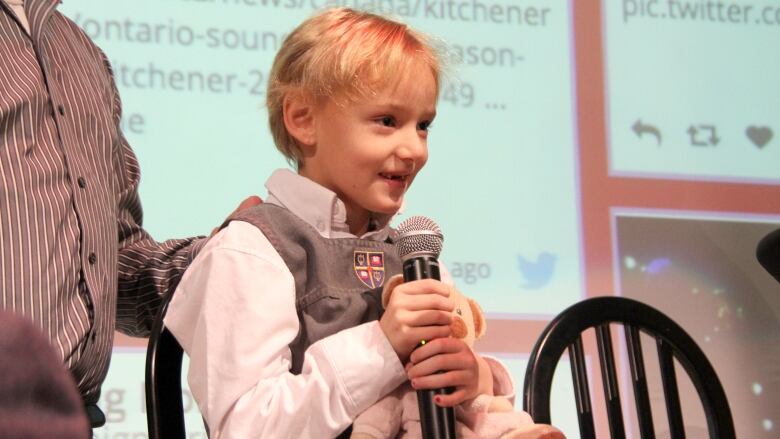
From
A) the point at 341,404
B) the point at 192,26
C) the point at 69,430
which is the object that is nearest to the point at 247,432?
the point at 341,404

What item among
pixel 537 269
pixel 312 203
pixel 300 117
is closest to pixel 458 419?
pixel 312 203

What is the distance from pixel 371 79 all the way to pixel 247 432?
45 cm

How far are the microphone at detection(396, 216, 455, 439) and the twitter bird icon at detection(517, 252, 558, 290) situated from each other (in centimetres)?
156

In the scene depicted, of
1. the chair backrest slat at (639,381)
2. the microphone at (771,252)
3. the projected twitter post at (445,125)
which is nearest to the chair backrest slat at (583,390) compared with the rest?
the chair backrest slat at (639,381)

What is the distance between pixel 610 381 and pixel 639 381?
55 millimetres

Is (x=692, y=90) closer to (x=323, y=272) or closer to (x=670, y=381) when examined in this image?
(x=670, y=381)

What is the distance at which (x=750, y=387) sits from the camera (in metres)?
3.02

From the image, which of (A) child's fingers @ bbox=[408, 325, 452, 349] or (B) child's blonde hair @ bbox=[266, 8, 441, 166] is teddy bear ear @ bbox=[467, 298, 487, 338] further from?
(B) child's blonde hair @ bbox=[266, 8, 441, 166]

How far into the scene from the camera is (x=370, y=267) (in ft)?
4.26

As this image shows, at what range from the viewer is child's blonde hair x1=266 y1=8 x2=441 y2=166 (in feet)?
4.27

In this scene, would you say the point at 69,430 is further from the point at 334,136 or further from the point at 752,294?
the point at 752,294

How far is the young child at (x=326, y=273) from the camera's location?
1.10 meters

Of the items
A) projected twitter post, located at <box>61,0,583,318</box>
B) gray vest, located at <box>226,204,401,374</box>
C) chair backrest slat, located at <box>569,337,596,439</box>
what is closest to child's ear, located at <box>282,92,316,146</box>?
gray vest, located at <box>226,204,401,374</box>

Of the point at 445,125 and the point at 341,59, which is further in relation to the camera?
the point at 445,125
